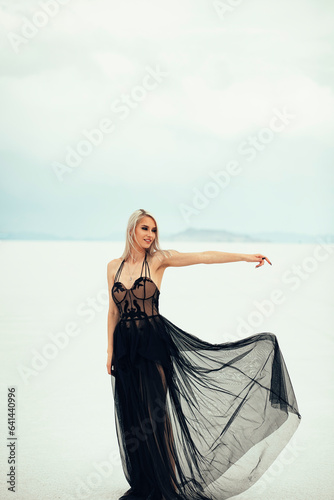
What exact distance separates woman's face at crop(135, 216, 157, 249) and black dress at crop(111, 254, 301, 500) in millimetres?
97

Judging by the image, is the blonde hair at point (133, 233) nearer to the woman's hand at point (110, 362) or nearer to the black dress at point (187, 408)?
the black dress at point (187, 408)

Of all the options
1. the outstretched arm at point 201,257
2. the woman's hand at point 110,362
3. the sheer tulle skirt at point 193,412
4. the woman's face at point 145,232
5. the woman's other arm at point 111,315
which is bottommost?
the sheer tulle skirt at point 193,412

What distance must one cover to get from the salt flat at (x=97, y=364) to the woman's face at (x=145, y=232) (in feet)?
4.66

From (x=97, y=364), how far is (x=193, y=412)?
3.40m

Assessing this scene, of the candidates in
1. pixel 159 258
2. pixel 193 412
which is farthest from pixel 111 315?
pixel 193 412

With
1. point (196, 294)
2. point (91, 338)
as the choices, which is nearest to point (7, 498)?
point (91, 338)

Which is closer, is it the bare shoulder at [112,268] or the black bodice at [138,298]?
the black bodice at [138,298]

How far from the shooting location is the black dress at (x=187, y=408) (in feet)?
10.6

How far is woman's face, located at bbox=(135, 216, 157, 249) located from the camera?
328 centimetres

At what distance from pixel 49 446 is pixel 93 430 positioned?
457 millimetres

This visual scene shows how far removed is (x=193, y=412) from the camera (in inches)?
131

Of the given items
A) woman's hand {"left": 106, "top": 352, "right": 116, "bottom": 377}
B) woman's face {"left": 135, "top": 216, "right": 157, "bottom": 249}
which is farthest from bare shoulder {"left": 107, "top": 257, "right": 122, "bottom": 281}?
woman's hand {"left": 106, "top": 352, "right": 116, "bottom": 377}

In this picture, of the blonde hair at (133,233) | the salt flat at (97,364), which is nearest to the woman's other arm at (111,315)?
the blonde hair at (133,233)

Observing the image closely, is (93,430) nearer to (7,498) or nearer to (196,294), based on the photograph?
(7,498)
